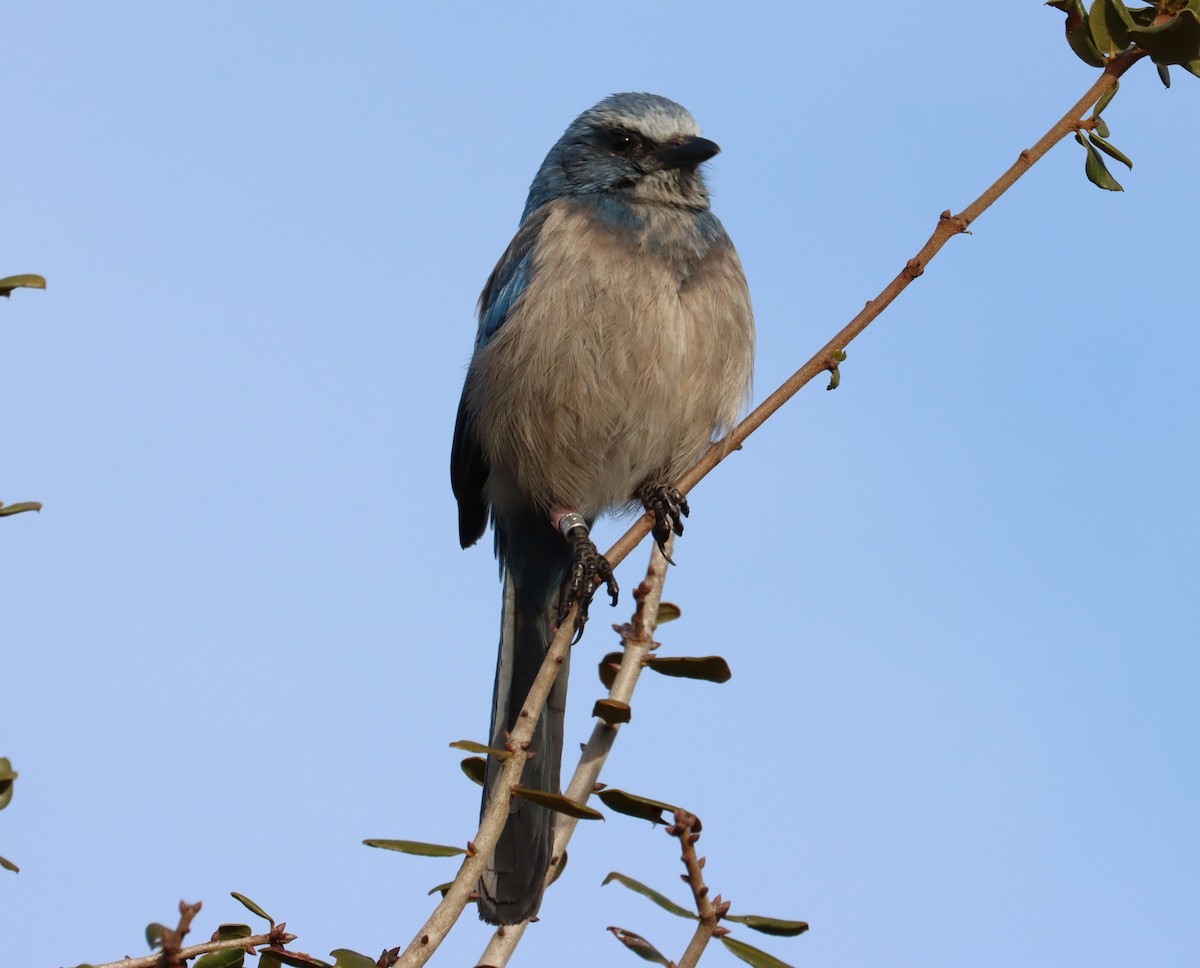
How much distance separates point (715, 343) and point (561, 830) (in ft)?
8.48

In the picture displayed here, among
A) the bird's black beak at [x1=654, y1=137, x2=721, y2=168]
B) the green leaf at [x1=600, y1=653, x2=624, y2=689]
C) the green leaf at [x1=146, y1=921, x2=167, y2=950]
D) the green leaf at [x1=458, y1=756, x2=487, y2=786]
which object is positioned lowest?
the green leaf at [x1=146, y1=921, x2=167, y2=950]

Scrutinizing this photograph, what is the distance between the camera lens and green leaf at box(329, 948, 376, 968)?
209 centimetres

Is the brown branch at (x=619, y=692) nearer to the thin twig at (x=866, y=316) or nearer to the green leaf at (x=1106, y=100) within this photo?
the thin twig at (x=866, y=316)

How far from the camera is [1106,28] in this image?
9.47 feet

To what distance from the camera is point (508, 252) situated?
18.5 ft

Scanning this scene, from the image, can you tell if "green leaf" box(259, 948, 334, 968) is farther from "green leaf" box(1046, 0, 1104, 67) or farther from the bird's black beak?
the bird's black beak

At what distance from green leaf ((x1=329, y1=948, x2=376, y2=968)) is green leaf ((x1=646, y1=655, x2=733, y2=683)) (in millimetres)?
876

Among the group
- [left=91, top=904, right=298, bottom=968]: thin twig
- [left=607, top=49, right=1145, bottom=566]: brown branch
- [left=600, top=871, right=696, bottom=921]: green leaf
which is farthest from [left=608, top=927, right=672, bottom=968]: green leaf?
[left=607, top=49, right=1145, bottom=566]: brown branch

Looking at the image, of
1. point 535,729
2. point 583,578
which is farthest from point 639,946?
point 583,578

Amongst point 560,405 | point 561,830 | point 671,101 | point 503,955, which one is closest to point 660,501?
point 560,405

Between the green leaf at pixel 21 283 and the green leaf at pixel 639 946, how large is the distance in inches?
56.1

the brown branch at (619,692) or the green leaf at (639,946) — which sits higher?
the brown branch at (619,692)

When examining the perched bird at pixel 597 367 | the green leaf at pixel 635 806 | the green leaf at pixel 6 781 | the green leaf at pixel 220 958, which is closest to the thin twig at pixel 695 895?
the green leaf at pixel 635 806

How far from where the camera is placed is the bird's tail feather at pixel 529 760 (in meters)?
3.79
